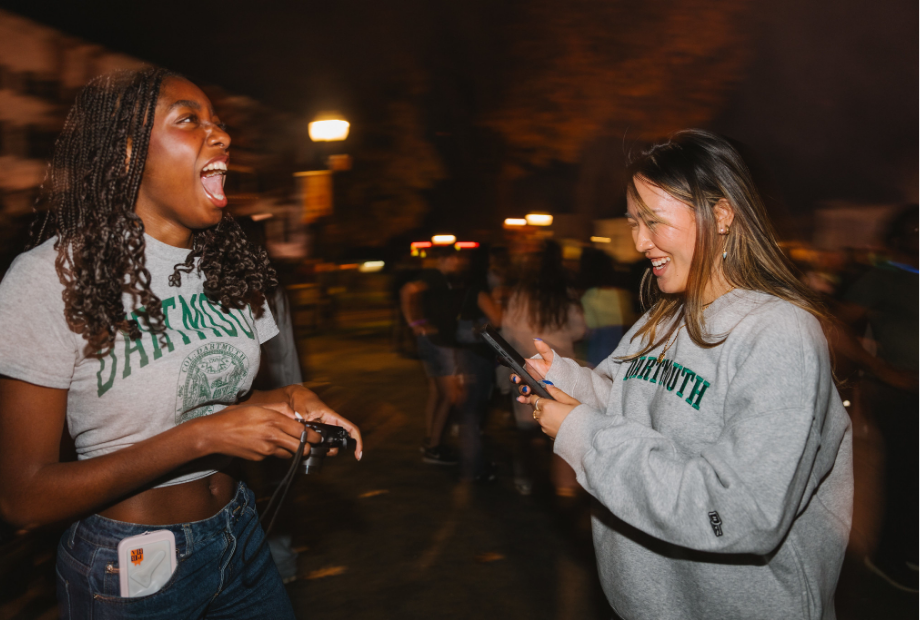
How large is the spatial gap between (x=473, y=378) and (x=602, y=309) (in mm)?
1410

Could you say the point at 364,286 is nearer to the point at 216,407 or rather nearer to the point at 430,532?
the point at 430,532

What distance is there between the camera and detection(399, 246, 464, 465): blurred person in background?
5.55 meters

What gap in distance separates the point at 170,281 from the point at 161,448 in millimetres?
526

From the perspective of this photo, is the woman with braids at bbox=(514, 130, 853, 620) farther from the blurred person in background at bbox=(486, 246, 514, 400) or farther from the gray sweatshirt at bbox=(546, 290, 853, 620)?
the blurred person in background at bbox=(486, 246, 514, 400)

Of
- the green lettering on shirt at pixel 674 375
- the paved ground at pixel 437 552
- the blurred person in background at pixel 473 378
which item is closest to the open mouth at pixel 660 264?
the green lettering on shirt at pixel 674 375

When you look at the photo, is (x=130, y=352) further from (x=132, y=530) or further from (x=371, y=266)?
(x=371, y=266)

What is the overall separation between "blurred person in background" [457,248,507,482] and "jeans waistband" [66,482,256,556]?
3755 millimetres

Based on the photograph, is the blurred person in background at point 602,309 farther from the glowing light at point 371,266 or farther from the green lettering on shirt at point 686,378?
the glowing light at point 371,266

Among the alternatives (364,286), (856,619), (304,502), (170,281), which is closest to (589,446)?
(170,281)

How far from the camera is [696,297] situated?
1590mm

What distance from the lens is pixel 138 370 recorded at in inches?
57.9

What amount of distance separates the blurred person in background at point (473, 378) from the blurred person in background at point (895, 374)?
293 cm

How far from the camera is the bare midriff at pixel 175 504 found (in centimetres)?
152

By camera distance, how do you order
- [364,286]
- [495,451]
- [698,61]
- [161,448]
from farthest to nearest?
[364,286]
[698,61]
[495,451]
[161,448]
